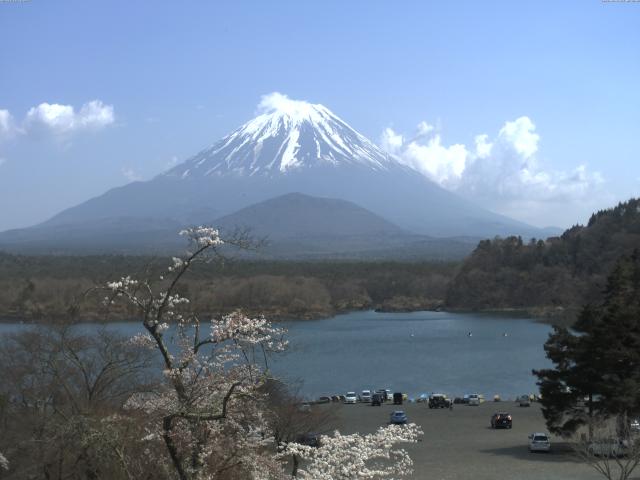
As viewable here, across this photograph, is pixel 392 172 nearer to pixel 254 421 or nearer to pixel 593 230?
pixel 593 230

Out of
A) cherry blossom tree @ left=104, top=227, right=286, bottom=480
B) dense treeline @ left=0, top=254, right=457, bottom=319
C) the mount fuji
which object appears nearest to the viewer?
cherry blossom tree @ left=104, top=227, right=286, bottom=480

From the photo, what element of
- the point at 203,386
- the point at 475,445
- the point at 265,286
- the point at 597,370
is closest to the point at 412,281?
the point at 265,286

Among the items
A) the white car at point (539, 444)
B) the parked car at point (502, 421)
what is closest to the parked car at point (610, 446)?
the white car at point (539, 444)

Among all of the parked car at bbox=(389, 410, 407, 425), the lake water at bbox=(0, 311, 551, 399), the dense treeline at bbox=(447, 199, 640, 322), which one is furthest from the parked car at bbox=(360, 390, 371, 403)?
the dense treeline at bbox=(447, 199, 640, 322)

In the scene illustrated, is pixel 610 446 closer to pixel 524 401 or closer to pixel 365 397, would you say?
pixel 524 401

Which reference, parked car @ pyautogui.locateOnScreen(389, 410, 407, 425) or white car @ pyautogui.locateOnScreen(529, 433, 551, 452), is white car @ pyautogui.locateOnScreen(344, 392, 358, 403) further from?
white car @ pyautogui.locateOnScreen(529, 433, 551, 452)
